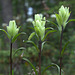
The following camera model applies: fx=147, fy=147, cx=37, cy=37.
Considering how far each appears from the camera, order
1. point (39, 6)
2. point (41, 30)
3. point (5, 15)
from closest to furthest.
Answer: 1. point (41, 30)
2. point (5, 15)
3. point (39, 6)

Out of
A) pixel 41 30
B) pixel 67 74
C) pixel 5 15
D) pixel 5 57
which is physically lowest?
pixel 67 74

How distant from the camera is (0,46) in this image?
389cm

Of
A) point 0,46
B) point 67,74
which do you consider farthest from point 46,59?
point 0,46

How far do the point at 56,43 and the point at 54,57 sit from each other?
328 mm

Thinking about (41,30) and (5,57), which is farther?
(5,57)

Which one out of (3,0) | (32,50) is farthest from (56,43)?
(3,0)

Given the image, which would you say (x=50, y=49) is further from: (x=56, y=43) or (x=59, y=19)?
(x=59, y=19)

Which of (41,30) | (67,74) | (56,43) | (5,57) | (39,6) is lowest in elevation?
(67,74)

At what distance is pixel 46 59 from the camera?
327cm

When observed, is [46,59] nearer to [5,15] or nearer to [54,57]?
[54,57]

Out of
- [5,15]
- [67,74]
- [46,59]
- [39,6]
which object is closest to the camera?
[67,74]

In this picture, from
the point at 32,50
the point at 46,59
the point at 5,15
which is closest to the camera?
the point at 32,50

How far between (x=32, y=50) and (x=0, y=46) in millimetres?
1232

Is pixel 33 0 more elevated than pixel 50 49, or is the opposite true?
pixel 33 0
